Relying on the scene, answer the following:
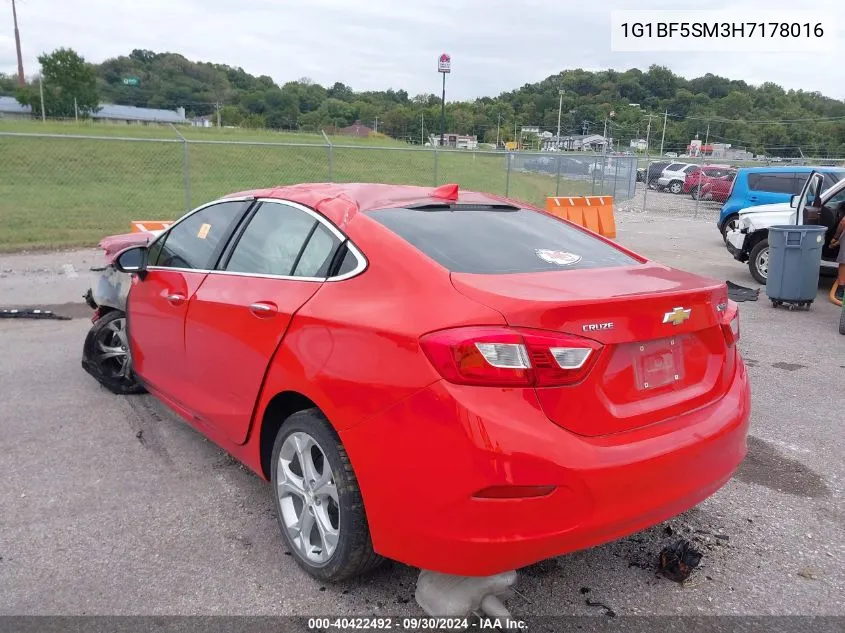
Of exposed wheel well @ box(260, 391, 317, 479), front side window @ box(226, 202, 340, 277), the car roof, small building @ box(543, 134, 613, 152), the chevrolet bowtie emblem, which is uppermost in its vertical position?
small building @ box(543, 134, 613, 152)

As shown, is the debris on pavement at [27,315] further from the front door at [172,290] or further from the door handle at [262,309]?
the door handle at [262,309]

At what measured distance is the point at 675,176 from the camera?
35.6 m

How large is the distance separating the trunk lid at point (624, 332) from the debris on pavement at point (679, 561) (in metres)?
0.76

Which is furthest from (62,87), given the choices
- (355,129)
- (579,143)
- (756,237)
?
(756,237)

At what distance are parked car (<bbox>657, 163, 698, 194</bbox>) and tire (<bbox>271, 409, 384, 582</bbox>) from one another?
35.8m

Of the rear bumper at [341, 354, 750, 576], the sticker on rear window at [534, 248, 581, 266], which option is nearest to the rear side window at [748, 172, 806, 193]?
the sticker on rear window at [534, 248, 581, 266]

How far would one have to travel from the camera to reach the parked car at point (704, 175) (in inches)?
1248

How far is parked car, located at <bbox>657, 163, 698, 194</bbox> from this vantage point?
3528cm

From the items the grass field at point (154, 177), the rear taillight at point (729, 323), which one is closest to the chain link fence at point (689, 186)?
the grass field at point (154, 177)

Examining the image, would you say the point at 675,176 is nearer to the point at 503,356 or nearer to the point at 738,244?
the point at 738,244

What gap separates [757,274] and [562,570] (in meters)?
9.16

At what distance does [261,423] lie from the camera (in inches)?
118

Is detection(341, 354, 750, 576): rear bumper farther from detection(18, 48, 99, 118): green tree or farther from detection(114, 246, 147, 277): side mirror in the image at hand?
detection(18, 48, 99, 118): green tree

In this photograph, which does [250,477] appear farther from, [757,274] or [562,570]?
[757,274]
